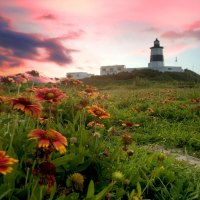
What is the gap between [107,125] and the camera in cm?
798

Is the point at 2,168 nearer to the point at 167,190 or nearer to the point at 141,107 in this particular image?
the point at 167,190

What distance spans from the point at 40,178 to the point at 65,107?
5.65 meters

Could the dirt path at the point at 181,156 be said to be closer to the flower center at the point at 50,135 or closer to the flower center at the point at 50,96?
the flower center at the point at 50,96

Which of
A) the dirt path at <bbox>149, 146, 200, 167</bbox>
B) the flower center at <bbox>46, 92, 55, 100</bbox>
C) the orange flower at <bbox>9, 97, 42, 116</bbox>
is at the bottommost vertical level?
the dirt path at <bbox>149, 146, 200, 167</bbox>

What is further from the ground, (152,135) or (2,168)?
(2,168)

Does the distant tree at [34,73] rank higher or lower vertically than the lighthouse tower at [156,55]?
lower

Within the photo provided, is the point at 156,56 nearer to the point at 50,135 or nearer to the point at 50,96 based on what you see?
the point at 50,96

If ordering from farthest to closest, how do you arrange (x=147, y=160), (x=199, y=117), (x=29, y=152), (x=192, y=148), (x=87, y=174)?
(x=199, y=117) < (x=192, y=148) < (x=147, y=160) < (x=87, y=174) < (x=29, y=152)

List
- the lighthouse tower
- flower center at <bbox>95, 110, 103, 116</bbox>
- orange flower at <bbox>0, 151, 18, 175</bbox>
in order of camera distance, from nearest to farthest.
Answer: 1. orange flower at <bbox>0, 151, 18, 175</bbox>
2. flower center at <bbox>95, 110, 103, 116</bbox>
3. the lighthouse tower

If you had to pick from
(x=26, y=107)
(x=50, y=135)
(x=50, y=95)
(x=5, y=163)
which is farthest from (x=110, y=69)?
(x=5, y=163)

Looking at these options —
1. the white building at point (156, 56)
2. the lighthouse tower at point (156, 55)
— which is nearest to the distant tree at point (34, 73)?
the white building at point (156, 56)

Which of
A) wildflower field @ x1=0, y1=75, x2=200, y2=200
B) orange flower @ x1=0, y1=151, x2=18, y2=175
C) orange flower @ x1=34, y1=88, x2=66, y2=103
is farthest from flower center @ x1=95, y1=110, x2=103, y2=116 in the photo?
orange flower @ x1=0, y1=151, x2=18, y2=175

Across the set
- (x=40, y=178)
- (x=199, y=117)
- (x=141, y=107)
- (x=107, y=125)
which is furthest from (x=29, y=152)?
(x=141, y=107)

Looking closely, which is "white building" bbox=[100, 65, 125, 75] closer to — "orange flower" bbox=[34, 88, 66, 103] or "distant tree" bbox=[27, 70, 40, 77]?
"distant tree" bbox=[27, 70, 40, 77]
